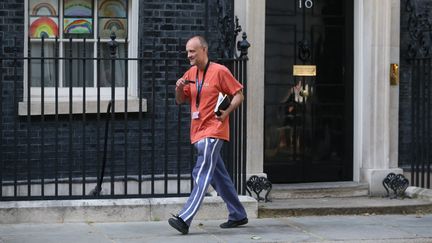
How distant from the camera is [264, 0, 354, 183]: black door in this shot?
1069 centimetres

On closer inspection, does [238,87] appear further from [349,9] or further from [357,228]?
[349,9]

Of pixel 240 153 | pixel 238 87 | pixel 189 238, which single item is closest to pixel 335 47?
pixel 240 153

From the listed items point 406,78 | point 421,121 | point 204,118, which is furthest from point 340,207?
point 204,118

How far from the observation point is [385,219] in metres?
9.48

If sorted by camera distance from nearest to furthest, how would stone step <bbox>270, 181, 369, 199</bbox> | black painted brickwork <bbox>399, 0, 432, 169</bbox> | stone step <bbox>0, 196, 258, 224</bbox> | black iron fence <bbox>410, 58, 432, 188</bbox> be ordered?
stone step <bbox>0, 196, 258, 224</bbox>, stone step <bbox>270, 181, 369, 199</bbox>, black iron fence <bbox>410, 58, 432, 188</bbox>, black painted brickwork <bbox>399, 0, 432, 169</bbox>

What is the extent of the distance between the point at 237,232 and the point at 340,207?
5.71 ft

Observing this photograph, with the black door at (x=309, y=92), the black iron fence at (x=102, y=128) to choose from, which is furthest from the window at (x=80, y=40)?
the black door at (x=309, y=92)

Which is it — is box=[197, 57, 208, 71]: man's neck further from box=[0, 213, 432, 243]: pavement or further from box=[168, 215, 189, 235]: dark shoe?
box=[0, 213, 432, 243]: pavement

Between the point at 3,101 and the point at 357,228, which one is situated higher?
the point at 3,101

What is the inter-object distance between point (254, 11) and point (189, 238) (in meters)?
3.20

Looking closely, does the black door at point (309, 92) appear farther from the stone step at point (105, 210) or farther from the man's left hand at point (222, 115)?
the man's left hand at point (222, 115)

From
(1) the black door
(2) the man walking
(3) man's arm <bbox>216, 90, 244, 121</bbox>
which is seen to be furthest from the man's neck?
(1) the black door

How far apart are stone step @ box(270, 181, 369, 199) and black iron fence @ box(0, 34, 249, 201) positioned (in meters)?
0.97

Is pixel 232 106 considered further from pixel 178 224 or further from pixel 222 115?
pixel 178 224
